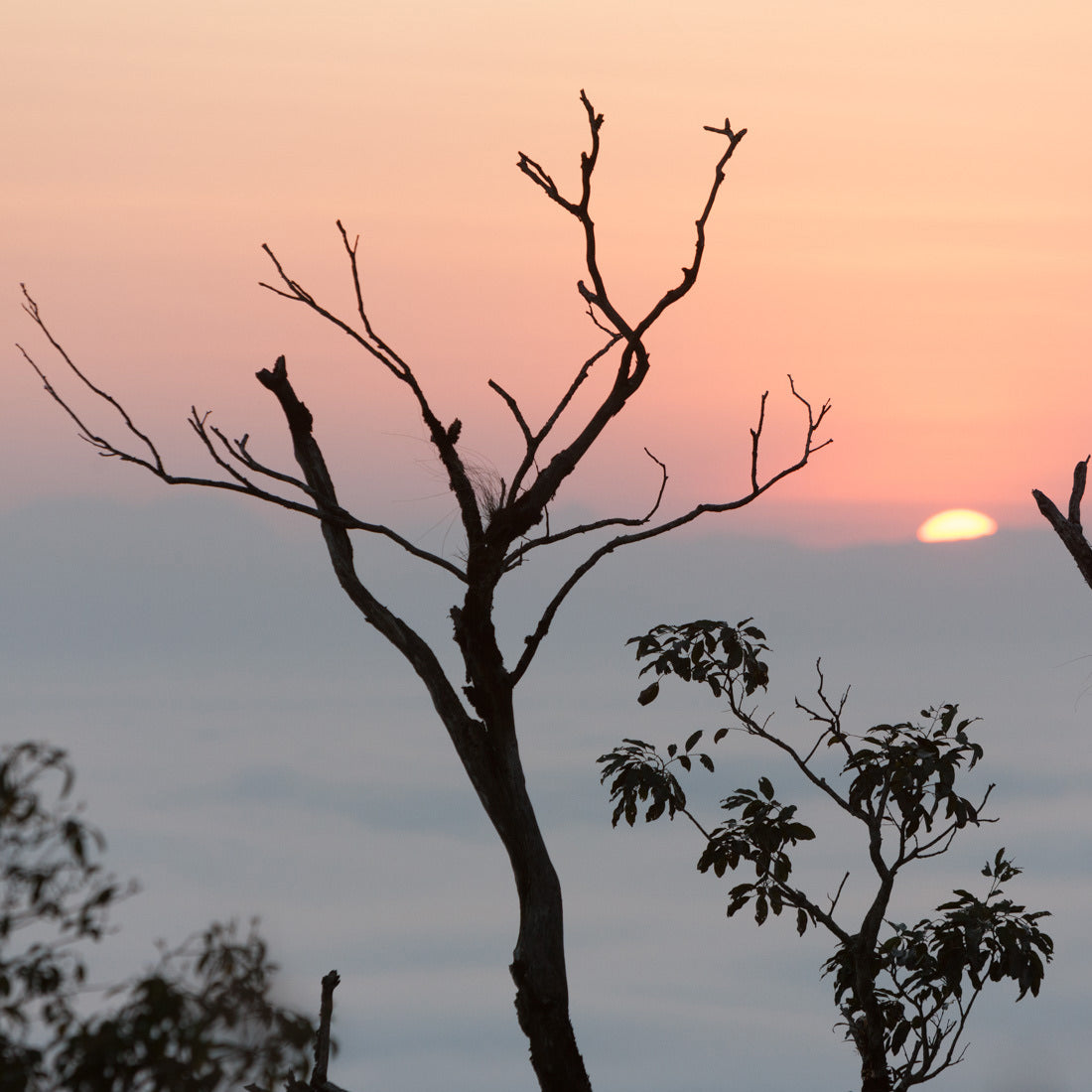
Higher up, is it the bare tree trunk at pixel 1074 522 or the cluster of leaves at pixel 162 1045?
the bare tree trunk at pixel 1074 522

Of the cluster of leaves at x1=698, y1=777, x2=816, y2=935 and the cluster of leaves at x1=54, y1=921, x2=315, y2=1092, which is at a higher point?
the cluster of leaves at x1=698, y1=777, x2=816, y2=935

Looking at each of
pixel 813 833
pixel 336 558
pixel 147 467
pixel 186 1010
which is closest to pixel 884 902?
pixel 813 833

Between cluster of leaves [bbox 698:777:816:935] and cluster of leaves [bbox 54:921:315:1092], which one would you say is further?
cluster of leaves [bbox 698:777:816:935]

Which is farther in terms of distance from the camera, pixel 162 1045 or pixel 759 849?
pixel 759 849

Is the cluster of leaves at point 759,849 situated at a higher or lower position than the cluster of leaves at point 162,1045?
higher

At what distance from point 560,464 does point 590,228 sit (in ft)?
5.32

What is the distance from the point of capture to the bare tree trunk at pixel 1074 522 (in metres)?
8.50

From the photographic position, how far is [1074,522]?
27.9ft

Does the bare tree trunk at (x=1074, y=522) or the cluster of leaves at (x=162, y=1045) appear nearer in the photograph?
the cluster of leaves at (x=162, y=1045)

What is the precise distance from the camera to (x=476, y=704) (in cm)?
978

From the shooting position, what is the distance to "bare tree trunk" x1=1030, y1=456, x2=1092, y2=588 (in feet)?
27.9

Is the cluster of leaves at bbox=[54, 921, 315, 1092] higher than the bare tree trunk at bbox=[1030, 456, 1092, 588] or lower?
lower

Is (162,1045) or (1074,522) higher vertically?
(1074,522)

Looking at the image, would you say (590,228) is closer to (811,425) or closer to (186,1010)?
(811,425)
